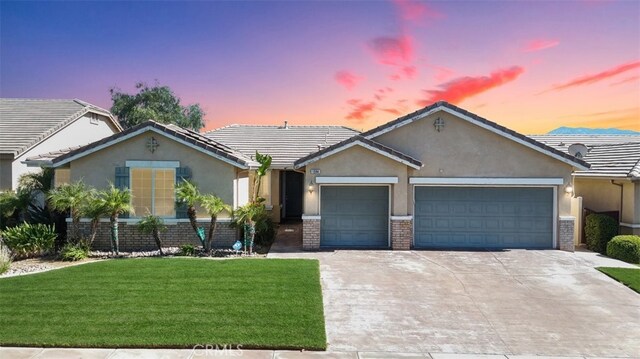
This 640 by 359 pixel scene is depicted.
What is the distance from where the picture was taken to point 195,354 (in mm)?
6953

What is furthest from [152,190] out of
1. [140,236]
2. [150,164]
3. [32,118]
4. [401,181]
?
[32,118]

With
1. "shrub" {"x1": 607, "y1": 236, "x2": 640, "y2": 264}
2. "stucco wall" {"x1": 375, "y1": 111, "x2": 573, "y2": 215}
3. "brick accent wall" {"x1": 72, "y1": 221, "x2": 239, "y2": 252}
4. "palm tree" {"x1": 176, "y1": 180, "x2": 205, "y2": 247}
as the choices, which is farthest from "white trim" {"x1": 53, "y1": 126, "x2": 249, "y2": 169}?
"shrub" {"x1": 607, "y1": 236, "x2": 640, "y2": 264}

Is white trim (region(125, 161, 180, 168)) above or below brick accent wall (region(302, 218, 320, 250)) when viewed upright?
above

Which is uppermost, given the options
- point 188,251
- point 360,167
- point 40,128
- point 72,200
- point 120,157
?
point 40,128

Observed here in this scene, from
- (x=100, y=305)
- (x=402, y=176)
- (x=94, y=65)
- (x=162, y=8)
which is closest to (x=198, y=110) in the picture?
(x=94, y=65)

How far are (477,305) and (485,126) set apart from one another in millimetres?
7894

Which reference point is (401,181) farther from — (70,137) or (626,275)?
(70,137)

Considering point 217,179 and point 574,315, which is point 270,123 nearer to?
point 217,179

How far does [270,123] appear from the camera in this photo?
26188mm

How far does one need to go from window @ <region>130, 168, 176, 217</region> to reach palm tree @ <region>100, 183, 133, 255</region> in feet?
2.08

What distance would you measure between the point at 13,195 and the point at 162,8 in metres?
9.28

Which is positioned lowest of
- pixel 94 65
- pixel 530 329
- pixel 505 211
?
pixel 530 329

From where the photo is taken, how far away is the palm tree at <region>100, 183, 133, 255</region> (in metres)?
13.3

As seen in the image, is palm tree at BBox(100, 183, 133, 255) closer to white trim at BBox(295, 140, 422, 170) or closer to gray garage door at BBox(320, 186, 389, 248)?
white trim at BBox(295, 140, 422, 170)
